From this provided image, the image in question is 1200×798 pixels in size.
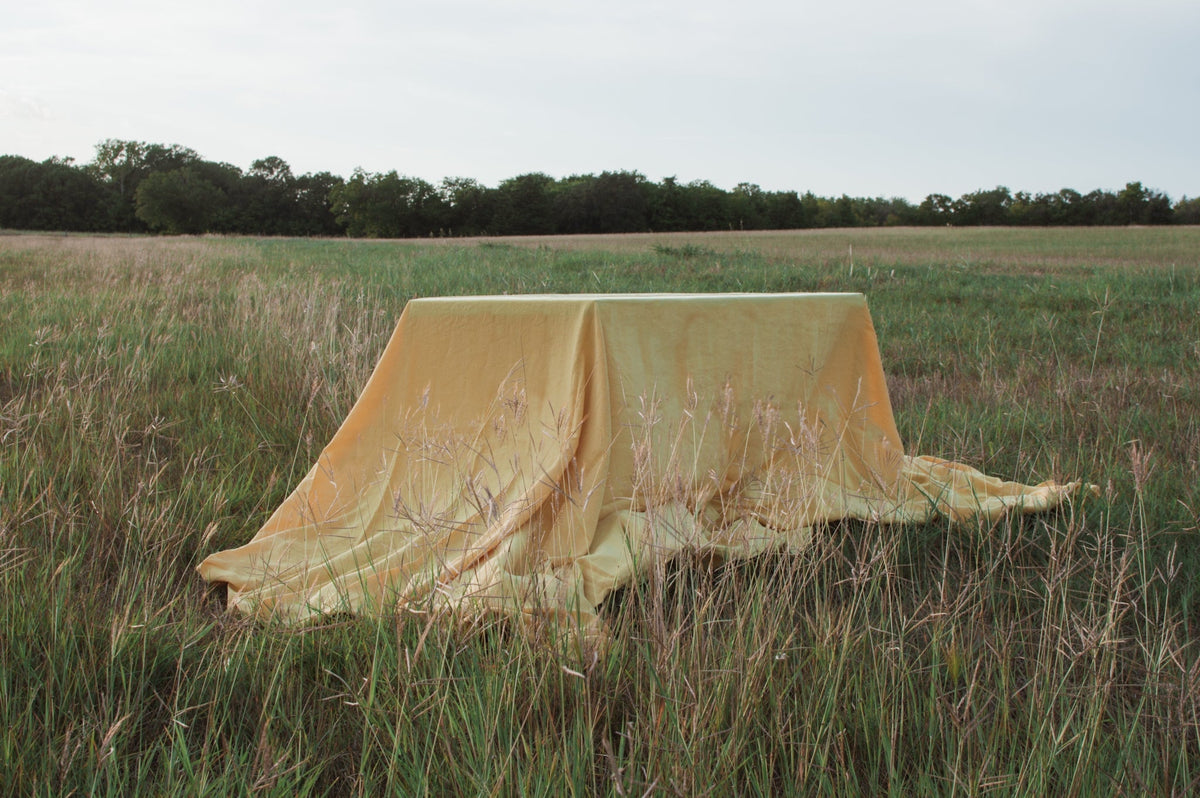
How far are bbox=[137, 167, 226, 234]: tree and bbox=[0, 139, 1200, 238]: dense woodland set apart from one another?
0.25 feet

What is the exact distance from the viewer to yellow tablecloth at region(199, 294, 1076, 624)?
2033 millimetres

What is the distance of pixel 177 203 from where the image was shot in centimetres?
5575

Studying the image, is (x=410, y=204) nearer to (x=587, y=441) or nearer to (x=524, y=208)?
(x=524, y=208)

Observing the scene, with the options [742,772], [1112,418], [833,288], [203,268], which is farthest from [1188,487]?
[203,268]

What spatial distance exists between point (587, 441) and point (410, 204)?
59519 mm

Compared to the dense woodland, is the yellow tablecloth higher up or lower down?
lower down

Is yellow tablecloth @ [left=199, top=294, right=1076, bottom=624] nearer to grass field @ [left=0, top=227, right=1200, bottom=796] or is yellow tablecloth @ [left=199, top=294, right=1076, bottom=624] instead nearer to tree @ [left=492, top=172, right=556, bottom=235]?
grass field @ [left=0, top=227, right=1200, bottom=796]

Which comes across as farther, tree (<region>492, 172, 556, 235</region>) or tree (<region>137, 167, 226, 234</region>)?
tree (<region>492, 172, 556, 235</region>)

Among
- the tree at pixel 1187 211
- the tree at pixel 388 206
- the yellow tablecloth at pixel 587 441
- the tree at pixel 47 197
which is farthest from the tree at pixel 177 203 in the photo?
the tree at pixel 1187 211

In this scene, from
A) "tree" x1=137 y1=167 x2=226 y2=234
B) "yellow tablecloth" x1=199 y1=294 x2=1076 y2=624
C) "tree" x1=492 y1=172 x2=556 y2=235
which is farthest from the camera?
"tree" x1=492 y1=172 x2=556 y2=235

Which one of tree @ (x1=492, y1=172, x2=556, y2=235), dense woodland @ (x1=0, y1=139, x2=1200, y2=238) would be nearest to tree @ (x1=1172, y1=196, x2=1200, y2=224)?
dense woodland @ (x1=0, y1=139, x2=1200, y2=238)

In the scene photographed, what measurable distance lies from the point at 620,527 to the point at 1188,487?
200cm

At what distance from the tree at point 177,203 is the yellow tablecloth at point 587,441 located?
61.5 m

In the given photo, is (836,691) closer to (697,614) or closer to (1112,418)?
(697,614)
